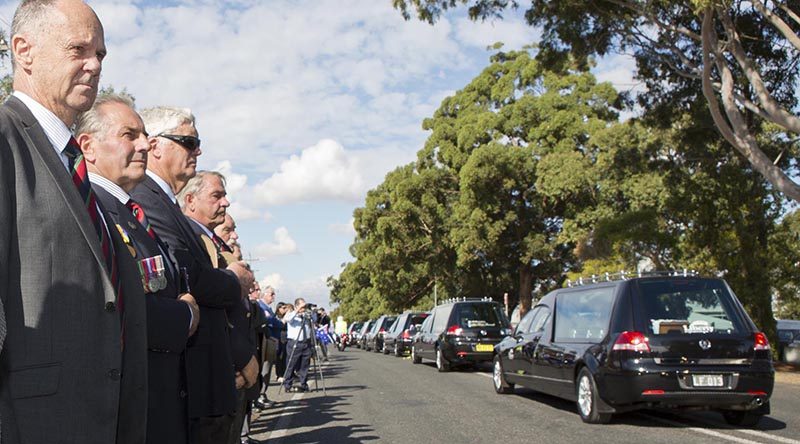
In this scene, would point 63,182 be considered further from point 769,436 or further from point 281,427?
point 281,427

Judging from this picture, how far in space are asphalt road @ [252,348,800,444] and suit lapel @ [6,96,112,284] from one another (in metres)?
7.23

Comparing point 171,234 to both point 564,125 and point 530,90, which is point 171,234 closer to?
point 564,125

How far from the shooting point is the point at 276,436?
9.89 m

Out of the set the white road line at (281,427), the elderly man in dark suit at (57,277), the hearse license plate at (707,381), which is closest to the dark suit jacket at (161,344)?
the elderly man in dark suit at (57,277)

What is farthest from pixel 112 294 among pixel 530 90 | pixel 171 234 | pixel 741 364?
pixel 530 90

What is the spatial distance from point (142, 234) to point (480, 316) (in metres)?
17.7

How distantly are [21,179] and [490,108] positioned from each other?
1561 inches

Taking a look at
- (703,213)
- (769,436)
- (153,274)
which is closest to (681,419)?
(769,436)

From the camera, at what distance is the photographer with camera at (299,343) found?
16047 millimetres

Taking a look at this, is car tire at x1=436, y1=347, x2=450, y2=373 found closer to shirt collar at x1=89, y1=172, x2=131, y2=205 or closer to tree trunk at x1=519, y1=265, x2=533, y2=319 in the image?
shirt collar at x1=89, y1=172, x2=131, y2=205

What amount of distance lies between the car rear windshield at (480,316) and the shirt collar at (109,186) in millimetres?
17605

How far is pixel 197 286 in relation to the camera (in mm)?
3896

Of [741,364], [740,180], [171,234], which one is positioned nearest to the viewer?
[171,234]

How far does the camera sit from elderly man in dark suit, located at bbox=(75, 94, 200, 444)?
3.29 meters
